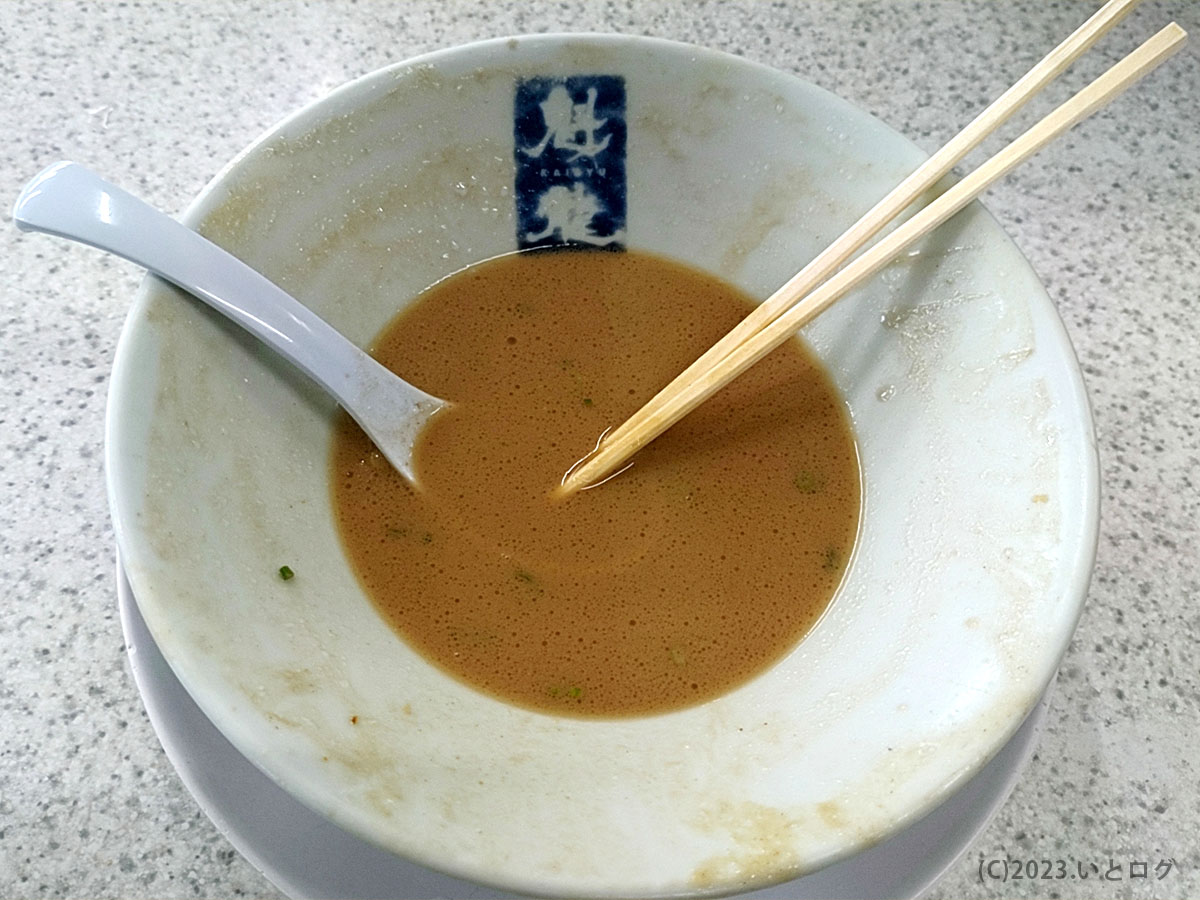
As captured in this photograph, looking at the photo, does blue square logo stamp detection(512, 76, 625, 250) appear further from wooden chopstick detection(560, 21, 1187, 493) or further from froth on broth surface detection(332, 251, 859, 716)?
wooden chopstick detection(560, 21, 1187, 493)

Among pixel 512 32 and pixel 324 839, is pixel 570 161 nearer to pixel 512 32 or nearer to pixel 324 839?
pixel 512 32

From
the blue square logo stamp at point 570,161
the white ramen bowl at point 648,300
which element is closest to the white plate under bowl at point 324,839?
the white ramen bowl at point 648,300

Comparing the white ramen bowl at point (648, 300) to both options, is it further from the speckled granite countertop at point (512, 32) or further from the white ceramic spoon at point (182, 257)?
the speckled granite countertop at point (512, 32)

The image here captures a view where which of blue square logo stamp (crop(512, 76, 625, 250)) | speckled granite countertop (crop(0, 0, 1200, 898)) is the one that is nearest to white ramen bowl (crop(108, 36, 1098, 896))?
blue square logo stamp (crop(512, 76, 625, 250))

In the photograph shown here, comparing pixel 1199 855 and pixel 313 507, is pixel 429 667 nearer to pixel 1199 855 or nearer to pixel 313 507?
pixel 313 507

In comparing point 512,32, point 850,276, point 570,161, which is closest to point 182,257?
point 570,161

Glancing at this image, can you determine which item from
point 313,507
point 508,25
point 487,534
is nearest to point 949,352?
point 487,534
